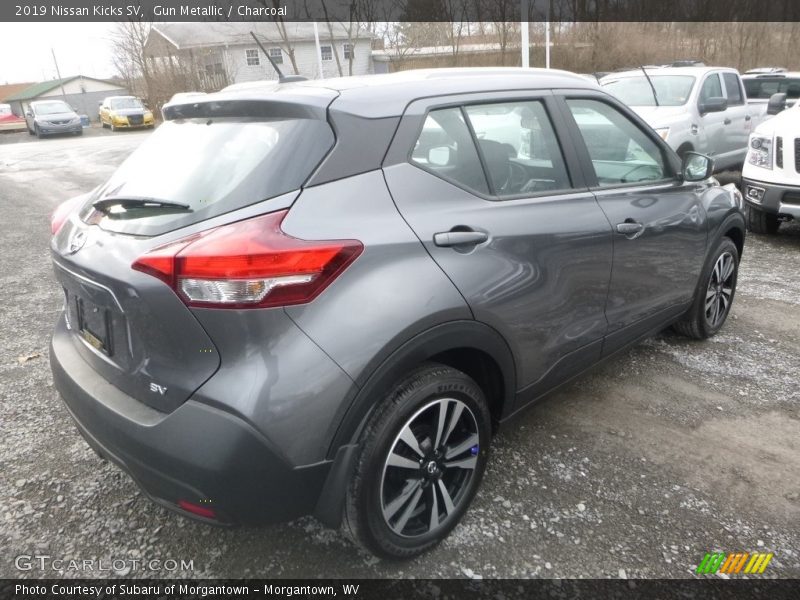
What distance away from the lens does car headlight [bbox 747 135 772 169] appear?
6.39 meters

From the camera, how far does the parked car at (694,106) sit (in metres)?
8.12

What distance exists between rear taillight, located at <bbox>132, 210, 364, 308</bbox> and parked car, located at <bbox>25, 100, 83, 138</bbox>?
3067 cm

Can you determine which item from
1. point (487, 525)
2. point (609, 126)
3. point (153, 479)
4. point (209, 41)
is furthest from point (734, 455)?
point (209, 41)

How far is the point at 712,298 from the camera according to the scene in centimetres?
397

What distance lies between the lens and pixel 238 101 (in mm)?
2219

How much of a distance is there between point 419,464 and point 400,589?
460 millimetres

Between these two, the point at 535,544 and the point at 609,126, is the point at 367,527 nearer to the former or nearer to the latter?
the point at 535,544

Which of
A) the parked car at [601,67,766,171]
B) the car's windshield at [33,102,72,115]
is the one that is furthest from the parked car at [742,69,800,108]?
the car's windshield at [33,102,72,115]

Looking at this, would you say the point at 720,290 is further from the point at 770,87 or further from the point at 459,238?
the point at 770,87

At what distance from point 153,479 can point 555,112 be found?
227 centimetres

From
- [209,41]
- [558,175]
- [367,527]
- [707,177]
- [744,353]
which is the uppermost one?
[209,41]

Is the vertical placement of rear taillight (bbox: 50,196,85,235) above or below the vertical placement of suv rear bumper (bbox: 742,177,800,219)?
above
